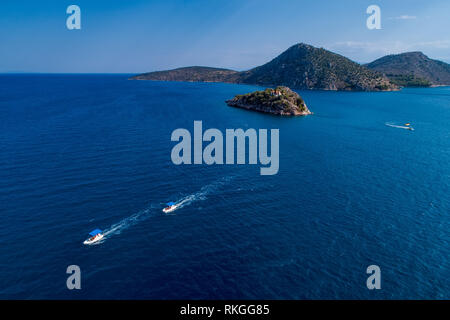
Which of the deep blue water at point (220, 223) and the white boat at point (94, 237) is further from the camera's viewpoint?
the white boat at point (94, 237)

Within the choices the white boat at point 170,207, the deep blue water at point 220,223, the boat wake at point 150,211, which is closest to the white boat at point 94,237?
the boat wake at point 150,211

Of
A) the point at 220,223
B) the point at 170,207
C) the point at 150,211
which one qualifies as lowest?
the point at 220,223

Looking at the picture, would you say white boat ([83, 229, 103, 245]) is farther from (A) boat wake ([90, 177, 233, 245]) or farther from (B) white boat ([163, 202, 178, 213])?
(B) white boat ([163, 202, 178, 213])

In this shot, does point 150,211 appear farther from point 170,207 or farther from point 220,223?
point 220,223

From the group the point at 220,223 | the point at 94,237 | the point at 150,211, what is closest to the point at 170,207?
the point at 150,211

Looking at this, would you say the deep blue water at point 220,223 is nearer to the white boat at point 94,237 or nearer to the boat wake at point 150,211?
the boat wake at point 150,211

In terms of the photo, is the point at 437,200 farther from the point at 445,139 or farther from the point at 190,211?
the point at 445,139
